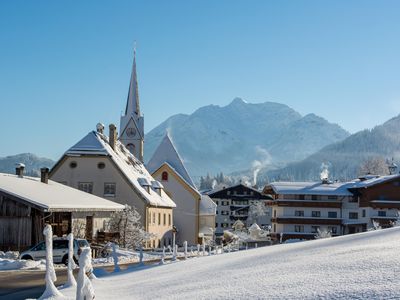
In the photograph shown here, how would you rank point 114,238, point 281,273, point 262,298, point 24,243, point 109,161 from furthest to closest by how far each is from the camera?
1. point 109,161
2. point 114,238
3. point 24,243
4. point 281,273
5. point 262,298

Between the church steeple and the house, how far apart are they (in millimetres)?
53191

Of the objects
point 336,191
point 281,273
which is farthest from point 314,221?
point 281,273

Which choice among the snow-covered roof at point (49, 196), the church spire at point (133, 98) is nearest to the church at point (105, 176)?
the snow-covered roof at point (49, 196)

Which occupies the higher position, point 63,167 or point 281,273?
point 63,167

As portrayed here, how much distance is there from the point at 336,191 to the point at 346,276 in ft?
262

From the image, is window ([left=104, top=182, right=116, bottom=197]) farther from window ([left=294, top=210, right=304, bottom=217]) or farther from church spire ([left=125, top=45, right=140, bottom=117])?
church spire ([left=125, top=45, right=140, bottom=117])

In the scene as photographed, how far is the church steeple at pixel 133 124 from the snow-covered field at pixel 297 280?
79.2m

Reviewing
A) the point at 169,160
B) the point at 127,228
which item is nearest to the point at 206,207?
the point at 169,160

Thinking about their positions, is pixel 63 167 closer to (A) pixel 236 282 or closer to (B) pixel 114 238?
(B) pixel 114 238

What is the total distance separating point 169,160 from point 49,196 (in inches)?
1524

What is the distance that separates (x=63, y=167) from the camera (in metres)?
59.4

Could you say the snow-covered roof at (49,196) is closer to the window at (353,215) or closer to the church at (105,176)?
the church at (105,176)

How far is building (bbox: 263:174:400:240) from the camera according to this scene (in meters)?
88.0

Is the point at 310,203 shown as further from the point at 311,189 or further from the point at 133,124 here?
the point at 133,124
